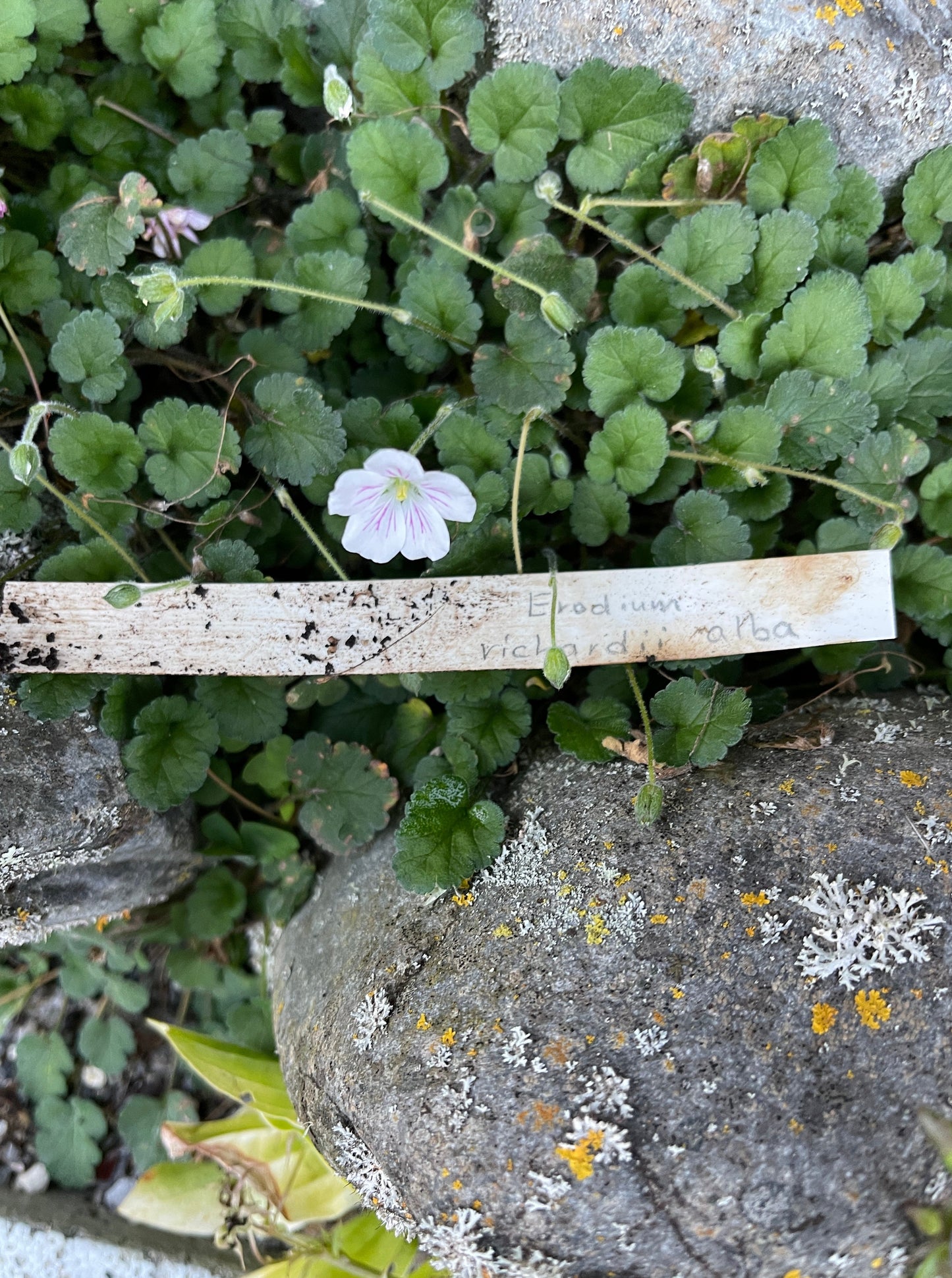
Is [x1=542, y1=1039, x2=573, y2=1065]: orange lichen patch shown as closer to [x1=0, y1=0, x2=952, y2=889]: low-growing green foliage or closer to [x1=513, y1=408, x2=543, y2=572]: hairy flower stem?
[x1=0, y1=0, x2=952, y2=889]: low-growing green foliage

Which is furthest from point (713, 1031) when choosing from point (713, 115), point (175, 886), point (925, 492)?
point (713, 115)

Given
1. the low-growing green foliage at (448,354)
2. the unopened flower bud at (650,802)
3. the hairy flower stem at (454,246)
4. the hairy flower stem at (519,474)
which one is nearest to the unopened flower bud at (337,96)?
the low-growing green foliage at (448,354)

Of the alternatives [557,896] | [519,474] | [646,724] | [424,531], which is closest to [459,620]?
[424,531]

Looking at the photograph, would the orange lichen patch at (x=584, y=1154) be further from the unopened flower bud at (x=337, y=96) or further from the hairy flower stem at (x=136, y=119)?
the hairy flower stem at (x=136, y=119)

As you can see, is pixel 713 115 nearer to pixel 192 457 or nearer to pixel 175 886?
pixel 192 457

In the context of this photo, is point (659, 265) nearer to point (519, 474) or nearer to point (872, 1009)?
point (519, 474)

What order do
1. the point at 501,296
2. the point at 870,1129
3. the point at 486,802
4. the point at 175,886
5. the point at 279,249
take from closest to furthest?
the point at 870,1129 → the point at 486,802 → the point at 501,296 → the point at 279,249 → the point at 175,886
